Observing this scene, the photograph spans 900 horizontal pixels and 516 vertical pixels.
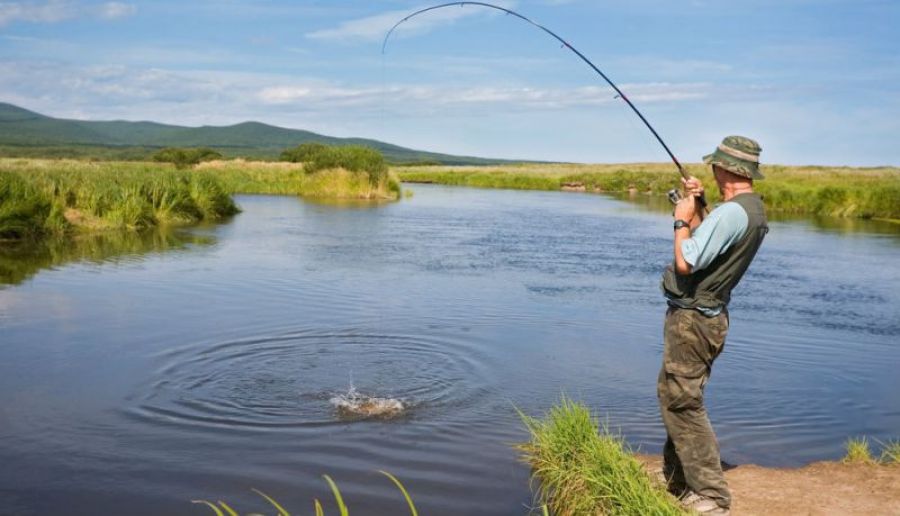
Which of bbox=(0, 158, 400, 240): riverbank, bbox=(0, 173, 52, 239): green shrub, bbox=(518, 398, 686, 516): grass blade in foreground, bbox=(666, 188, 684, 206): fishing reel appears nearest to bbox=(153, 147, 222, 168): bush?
bbox=(0, 158, 400, 240): riverbank

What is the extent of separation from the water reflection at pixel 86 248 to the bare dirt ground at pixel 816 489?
10101mm

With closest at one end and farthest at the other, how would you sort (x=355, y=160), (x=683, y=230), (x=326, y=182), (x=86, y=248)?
(x=683, y=230)
(x=86, y=248)
(x=355, y=160)
(x=326, y=182)

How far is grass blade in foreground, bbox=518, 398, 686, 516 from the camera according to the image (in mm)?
4184

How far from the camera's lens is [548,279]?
1402 centimetres

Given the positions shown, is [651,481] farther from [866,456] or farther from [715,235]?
[866,456]

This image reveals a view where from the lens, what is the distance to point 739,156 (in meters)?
4.32

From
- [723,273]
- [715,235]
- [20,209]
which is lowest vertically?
[20,209]

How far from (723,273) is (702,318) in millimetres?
232

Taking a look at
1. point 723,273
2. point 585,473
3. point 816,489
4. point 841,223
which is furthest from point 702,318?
point 841,223

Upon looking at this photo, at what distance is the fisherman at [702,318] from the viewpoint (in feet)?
14.0

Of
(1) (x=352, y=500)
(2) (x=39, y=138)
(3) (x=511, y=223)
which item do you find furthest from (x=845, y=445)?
(2) (x=39, y=138)

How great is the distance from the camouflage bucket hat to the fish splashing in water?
126 inches

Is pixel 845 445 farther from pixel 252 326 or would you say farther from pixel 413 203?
pixel 413 203

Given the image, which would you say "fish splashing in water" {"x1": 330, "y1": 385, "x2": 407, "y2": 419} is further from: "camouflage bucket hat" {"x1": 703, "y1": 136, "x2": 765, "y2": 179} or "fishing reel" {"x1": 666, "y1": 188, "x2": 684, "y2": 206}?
"camouflage bucket hat" {"x1": 703, "y1": 136, "x2": 765, "y2": 179}
